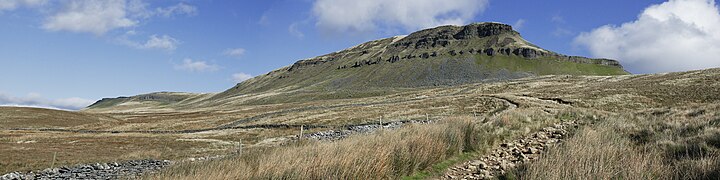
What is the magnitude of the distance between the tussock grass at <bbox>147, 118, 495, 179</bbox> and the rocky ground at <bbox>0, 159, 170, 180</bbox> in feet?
38.6

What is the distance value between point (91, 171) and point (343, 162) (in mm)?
18927

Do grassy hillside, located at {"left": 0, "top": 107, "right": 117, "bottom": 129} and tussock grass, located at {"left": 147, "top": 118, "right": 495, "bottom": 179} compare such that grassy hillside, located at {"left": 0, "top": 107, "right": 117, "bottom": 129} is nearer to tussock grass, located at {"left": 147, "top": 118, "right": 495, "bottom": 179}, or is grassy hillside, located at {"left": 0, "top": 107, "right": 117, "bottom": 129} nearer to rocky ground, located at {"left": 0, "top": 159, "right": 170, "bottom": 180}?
rocky ground, located at {"left": 0, "top": 159, "right": 170, "bottom": 180}

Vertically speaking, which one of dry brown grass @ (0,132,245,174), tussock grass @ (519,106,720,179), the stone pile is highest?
tussock grass @ (519,106,720,179)

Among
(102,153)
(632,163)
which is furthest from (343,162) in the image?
(102,153)

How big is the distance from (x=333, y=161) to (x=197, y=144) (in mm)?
32155

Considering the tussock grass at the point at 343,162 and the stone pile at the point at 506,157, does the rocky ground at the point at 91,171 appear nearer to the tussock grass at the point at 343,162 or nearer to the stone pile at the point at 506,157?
A: the tussock grass at the point at 343,162

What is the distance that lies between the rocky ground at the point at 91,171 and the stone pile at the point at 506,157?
560 inches

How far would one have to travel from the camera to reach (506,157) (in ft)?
43.5

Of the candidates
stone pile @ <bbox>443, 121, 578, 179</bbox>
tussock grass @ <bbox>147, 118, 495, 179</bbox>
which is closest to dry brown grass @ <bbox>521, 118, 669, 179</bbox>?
stone pile @ <bbox>443, 121, 578, 179</bbox>

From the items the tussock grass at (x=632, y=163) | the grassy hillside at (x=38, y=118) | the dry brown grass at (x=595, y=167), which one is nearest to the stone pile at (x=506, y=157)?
the tussock grass at (x=632, y=163)

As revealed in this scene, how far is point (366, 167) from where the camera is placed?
9.24 metres

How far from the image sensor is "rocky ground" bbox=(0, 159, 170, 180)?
2136 cm

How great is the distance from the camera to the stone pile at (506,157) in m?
11.0

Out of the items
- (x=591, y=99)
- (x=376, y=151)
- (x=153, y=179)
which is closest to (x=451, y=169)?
(x=376, y=151)
